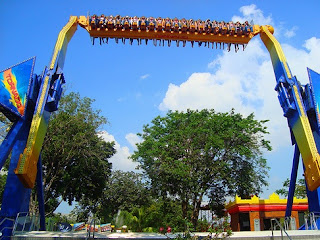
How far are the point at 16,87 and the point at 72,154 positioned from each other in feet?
46.0

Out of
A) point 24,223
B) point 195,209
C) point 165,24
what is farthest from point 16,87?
point 195,209

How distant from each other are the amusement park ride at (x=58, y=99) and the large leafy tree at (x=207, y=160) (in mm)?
10044

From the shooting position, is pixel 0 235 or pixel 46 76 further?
pixel 46 76

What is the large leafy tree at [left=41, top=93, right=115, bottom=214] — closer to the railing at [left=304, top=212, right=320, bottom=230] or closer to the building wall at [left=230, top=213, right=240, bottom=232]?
the building wall at [left=230, top=213, right=240, bottom=232]

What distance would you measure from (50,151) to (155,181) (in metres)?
8.53

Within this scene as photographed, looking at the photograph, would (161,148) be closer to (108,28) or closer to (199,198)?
(199,198)

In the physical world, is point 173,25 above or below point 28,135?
above

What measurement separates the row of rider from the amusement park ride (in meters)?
0.05

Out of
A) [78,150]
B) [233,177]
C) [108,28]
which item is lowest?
[233,177]

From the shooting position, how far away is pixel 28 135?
1227cm

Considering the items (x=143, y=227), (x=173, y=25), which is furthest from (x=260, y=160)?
(x=173, y=25)

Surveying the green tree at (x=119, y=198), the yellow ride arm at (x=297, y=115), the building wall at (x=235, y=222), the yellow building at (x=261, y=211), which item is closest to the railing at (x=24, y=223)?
the yellow ride arm at (x=297, y=115)

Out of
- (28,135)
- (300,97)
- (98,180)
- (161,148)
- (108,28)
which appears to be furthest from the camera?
(98,180)

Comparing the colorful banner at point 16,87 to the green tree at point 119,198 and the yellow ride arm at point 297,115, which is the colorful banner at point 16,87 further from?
the green tree at point 119,198
